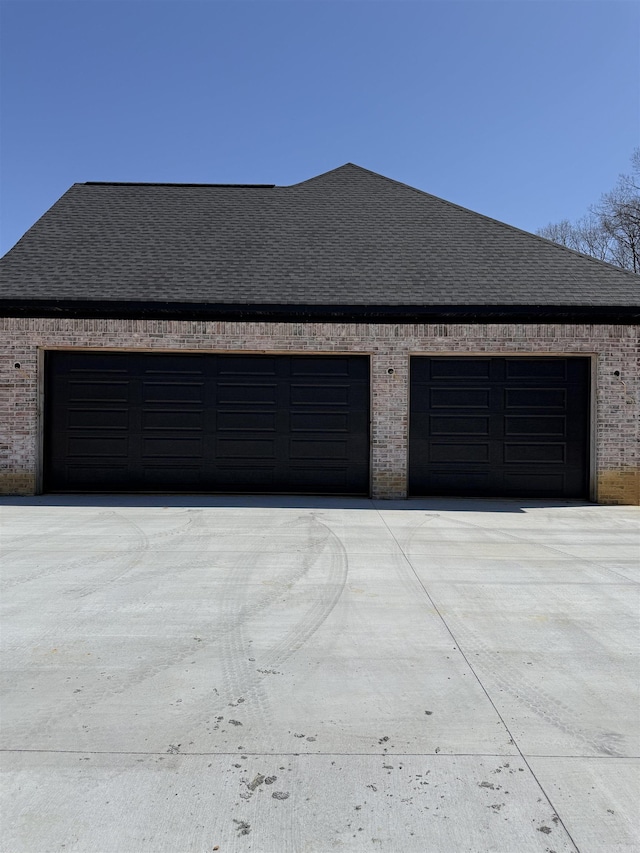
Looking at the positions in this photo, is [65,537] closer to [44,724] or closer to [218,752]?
[44,724]

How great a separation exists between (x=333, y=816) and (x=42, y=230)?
44.5 feet

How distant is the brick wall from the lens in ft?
35.6

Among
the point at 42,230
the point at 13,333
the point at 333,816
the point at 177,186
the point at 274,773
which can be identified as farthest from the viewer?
the point at 177,186

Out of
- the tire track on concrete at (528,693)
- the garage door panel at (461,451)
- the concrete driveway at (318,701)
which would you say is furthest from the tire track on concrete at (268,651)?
the garage door panel at (461,451)

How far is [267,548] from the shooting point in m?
7.05

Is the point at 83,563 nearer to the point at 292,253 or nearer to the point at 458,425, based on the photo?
the point at 458,425

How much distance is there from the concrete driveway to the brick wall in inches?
171

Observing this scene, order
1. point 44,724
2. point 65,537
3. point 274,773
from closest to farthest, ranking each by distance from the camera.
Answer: point 274,773 → point 44,724 → point 65,537

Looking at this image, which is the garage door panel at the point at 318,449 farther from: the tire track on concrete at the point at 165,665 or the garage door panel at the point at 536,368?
the tire track on concrete at the point at 165,665

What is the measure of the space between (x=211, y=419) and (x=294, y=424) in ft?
5.27

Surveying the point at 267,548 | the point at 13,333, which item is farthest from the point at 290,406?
the point at 13,333

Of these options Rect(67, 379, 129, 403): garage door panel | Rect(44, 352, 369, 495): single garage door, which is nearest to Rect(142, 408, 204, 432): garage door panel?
Rect(44, 352, 369, 495): single garage door

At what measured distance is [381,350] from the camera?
10938 mm

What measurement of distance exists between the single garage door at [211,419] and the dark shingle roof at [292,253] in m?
1.29
